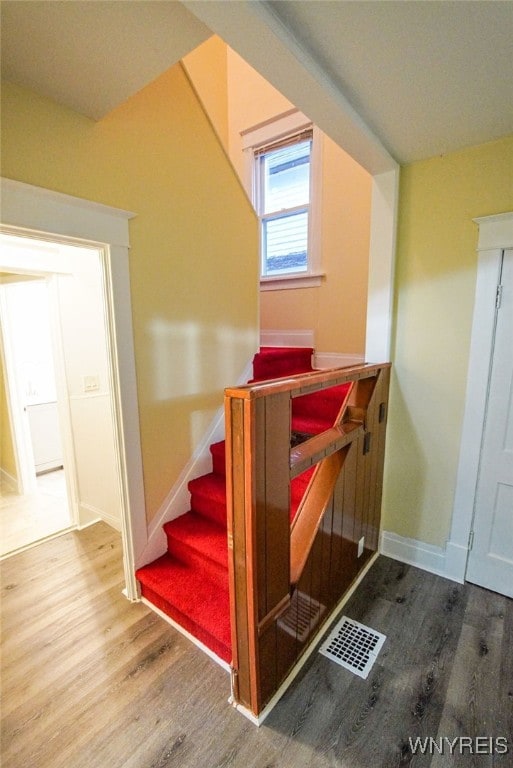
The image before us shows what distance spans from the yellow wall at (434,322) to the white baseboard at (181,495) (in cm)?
119

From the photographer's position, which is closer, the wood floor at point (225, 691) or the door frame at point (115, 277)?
the wood floor at point (225, 691)

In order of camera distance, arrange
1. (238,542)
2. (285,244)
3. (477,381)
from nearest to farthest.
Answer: (238,542)
(477,381)
(285,244)

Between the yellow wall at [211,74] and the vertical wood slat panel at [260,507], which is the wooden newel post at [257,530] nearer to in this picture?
the vertical wood slat panel at [260,507]

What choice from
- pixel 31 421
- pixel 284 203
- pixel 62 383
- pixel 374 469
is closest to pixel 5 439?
pixel 31 421

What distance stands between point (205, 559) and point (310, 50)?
90.2 inches

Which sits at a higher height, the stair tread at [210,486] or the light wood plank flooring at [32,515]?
the stair tread at [210,486]

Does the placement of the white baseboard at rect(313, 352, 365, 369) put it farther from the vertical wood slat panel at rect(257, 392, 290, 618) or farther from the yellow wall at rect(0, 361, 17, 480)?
the yellow wall at rect(0, 361, 17, 480)

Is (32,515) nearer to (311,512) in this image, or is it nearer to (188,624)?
(188,624)

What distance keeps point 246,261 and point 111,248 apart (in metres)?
1.10

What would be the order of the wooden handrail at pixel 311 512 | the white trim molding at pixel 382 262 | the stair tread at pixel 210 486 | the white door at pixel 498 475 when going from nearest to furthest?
the wooden handrail at pixel 311 512 < the white door at pixel 498 475 < the white trim molding at pixel 382 262 < the stair tread at pixel 210 486

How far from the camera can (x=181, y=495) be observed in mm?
2105

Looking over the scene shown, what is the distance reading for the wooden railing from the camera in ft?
3.59

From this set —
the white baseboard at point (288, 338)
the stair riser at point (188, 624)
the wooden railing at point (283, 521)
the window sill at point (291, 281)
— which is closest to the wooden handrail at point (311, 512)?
the wooden railing at point (283, 521)

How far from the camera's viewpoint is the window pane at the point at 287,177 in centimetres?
310
